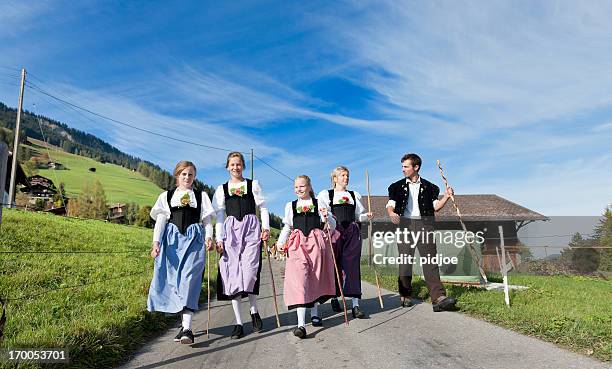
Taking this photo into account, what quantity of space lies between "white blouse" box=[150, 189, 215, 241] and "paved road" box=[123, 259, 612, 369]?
4.07ft

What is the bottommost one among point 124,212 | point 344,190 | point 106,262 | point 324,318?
point 324,318

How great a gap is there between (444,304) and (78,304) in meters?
5.11

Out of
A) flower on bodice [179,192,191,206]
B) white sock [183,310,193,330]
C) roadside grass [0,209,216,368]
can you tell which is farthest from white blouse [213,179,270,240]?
roadside grass [0,209,216,368]

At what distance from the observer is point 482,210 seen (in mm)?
26953

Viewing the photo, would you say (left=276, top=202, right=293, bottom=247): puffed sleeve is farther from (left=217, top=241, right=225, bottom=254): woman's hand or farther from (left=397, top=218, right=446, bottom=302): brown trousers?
(left=397, top=218, right=446, bottom=302): brown trousers

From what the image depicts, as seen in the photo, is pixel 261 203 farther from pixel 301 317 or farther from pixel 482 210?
pixel 482 210

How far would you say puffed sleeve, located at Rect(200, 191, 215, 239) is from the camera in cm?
489

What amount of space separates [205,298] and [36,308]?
306 centimetres

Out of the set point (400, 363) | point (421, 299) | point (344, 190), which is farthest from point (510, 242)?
point (400, 363)

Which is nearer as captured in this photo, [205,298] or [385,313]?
[385,313]

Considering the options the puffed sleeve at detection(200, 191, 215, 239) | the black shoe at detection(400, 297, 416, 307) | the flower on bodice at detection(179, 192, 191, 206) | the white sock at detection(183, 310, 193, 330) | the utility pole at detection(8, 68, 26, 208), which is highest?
the utility pole at detection(8, 68, 26, 208)

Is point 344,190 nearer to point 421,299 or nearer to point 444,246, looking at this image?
point 421,299

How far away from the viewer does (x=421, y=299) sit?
6.89 meters

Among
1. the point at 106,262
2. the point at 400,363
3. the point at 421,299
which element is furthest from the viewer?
the point at 106,262
